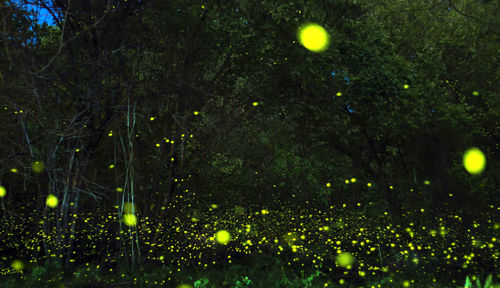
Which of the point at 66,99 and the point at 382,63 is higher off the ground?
the point at 382,63

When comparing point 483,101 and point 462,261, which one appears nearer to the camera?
point 462,261

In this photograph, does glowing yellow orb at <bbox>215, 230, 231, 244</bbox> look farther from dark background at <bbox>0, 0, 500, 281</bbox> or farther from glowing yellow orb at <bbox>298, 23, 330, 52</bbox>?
glowing yellow orb at <bbox>298, 23, 330, 52</bbox>

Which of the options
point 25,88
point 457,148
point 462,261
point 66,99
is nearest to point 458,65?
point 457,148

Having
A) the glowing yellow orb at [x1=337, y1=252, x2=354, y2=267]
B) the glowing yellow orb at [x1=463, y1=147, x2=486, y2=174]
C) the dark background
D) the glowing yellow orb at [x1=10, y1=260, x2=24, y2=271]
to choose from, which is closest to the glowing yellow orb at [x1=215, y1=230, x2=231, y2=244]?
the dark background

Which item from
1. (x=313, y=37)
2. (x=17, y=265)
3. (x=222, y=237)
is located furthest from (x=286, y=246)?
(x=17, y=265)

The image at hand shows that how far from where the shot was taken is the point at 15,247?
8445mm

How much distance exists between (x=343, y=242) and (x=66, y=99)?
22.9 feet

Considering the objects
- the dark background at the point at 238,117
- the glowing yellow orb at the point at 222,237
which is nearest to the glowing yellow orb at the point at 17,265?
the dark background at the point at 238,117

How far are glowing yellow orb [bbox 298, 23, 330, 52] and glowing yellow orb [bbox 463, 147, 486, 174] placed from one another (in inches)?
222

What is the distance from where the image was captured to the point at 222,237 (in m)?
9.23

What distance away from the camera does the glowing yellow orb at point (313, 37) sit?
A: 7613 mm

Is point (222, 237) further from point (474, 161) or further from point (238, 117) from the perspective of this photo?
point (474, 161)

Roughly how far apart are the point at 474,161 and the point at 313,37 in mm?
5984

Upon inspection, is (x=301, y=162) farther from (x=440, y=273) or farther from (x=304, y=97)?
(x=440, y=273)
